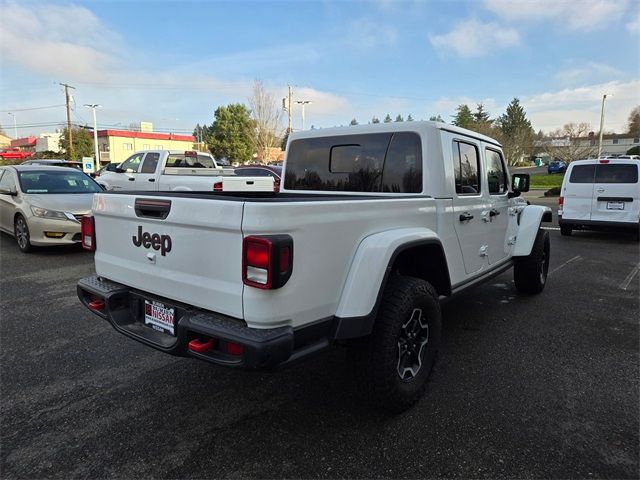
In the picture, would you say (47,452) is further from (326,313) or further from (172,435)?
(326,313)

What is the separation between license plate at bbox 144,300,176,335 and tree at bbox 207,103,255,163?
150ft

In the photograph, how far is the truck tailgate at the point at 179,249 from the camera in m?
2.21

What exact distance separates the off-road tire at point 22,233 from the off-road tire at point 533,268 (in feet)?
25.8

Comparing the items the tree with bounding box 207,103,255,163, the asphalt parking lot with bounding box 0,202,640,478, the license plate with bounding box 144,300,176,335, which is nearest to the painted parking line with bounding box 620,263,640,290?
the asphalt parking lot with bounding box 0,202,640,478

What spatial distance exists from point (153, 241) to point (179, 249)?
0.95 ft

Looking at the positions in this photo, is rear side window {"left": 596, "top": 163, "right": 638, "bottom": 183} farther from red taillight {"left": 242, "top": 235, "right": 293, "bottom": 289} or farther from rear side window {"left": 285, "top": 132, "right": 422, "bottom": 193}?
red taillight {"left": 242, "top": 235, "right": 293, "bottom": 289}

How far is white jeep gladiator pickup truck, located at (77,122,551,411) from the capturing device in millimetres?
2143

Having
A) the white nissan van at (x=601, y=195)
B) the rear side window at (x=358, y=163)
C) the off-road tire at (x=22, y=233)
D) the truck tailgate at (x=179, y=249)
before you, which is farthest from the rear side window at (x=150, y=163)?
the white nissan van at (x=601, y=195)

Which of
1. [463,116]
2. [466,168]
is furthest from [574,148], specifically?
[466,168]

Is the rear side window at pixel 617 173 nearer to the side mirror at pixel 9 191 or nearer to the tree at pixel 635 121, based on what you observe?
the side mirror at pixel 9 191

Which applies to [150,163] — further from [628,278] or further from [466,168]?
[628,278]

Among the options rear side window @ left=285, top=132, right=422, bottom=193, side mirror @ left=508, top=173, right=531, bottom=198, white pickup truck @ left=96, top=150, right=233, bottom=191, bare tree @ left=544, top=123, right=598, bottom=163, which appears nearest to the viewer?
rear side window @ left=285, top=132, right=422, bottom=193

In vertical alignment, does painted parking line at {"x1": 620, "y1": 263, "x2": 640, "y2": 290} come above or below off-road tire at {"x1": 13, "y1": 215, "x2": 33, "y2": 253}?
below

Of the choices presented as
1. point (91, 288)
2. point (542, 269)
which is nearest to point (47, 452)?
point (91, 288)
